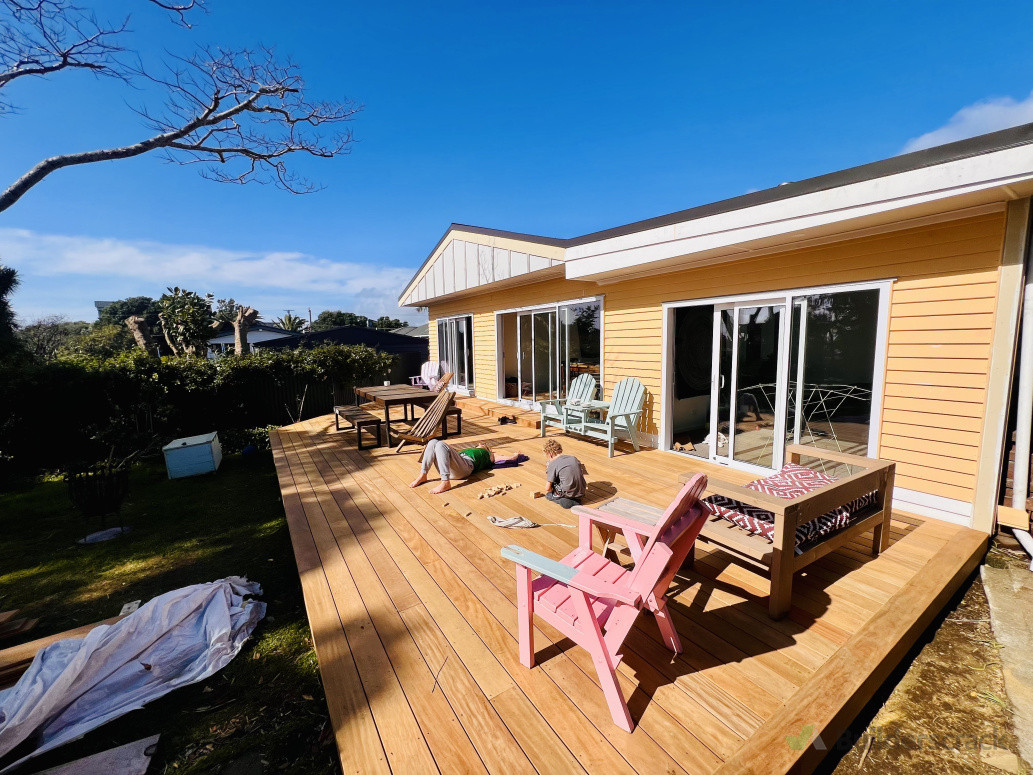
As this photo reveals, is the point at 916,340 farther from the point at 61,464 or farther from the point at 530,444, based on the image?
the point at 61,464

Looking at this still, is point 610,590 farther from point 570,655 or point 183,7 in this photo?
point 183,7

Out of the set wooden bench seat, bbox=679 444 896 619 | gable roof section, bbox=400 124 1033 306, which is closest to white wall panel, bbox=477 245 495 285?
gable roof section, bbox=400 124 1033 306

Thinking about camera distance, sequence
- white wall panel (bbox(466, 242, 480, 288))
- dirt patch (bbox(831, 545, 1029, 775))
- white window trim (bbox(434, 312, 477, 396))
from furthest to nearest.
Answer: white window trim (bbox(434, 312, 477, 396)) → white wall panel (bbox(466, 242, 480, 288)) → dirt patch (bbox(831, 545, 1029, 775))

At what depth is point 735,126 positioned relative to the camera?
13.0 meters

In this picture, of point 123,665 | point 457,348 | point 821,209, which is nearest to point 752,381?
point 821,209

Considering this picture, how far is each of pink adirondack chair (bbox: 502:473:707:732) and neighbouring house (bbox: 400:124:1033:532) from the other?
9.66 ft

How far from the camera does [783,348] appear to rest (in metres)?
4.30

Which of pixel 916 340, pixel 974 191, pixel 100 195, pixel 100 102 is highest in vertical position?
pixel 100 102

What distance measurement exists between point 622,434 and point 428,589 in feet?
13.2

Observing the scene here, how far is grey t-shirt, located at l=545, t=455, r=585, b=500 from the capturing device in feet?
12.6

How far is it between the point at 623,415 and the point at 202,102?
8.67 metres

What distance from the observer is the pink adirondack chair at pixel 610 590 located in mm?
1624

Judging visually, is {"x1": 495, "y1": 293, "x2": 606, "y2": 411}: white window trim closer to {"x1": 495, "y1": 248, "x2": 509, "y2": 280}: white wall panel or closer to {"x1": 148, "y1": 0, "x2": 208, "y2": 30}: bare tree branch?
{"x1": 495, "y1": 248, "x2": 509, "y2": 280}: white wall panel

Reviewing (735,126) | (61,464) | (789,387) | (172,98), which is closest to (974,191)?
(789,387)
